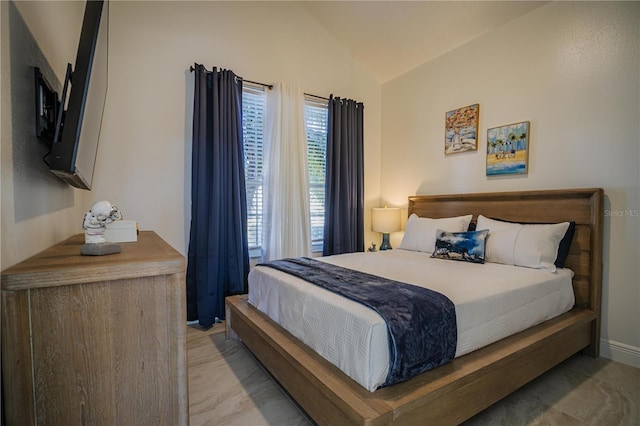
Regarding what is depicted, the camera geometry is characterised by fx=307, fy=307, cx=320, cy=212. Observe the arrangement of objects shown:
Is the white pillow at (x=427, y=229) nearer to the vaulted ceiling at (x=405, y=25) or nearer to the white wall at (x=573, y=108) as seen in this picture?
the white wall at (x=573, y=108)

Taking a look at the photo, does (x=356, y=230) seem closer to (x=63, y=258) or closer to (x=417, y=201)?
(x=417, y=201)

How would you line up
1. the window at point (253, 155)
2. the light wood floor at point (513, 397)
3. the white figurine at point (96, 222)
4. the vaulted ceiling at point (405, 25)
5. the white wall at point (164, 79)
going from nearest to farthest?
1. the white figurine at point (96, 222)
2. the light wood floor at point (513, 397)
3. the white wall at point (164, 79)
4. the vaulted ceiling at point (405, 25)
5. the window at point (253, 155)

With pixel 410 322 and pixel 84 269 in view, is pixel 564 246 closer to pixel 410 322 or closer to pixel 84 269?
pixel 410 322

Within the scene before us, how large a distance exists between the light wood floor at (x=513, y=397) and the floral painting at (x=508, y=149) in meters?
1.62

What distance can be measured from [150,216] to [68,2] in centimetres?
165

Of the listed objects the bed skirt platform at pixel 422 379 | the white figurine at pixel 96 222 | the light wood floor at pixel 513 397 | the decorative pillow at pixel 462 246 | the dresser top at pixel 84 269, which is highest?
the white figurine at pixel 96 222

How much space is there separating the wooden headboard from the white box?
9.59 ft

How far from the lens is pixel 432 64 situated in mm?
3611

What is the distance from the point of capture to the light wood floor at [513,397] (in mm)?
1626

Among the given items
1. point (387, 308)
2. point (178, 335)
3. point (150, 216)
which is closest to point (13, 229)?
point (178, 335)

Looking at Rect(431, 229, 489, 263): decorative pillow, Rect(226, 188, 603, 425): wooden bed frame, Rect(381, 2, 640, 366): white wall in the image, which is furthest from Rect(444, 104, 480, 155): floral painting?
Rect(431, 229, 489, 263): decorative pillow

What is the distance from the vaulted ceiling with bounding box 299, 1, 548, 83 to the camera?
288cm

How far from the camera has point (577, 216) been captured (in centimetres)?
239

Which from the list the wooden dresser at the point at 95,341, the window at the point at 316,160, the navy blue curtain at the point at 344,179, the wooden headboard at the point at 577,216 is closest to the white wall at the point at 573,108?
the wooden headboard at the point at 577,216
